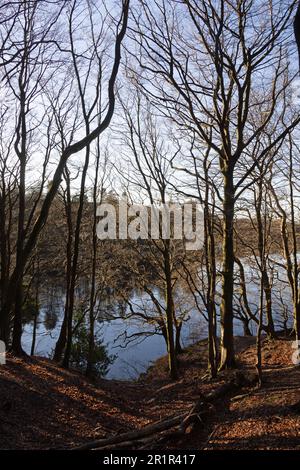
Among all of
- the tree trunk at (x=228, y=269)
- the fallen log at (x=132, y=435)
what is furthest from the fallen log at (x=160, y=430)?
the tree trunk at (x=228, y=269)

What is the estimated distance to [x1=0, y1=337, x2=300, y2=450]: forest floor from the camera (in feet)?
16.8

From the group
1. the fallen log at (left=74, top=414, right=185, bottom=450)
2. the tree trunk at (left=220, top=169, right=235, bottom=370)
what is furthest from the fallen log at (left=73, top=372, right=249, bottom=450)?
the tree trunk at (left=220, top=169, right=235, bottom=370)

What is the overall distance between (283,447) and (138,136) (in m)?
11.0

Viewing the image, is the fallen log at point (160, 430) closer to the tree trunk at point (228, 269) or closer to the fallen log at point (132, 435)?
the fallen log at point (132, 435)

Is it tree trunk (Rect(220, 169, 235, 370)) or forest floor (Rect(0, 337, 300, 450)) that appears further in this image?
tree trunk (Rect(220, 169, 235, 370))

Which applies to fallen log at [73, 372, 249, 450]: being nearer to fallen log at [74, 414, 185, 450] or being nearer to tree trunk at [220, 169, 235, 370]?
fallen log at [74, 414, 185, 450]

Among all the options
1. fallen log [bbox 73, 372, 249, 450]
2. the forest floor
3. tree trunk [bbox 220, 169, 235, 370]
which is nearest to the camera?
the forest floor

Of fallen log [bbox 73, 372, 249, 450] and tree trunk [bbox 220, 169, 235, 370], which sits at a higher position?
tree trunk [bbox 220, 169, 235, 370]

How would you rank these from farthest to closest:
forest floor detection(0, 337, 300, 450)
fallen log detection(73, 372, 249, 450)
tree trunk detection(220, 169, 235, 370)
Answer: tree trunk detection(220, 169, 235, 370)
fallen log detection(73, 372, 249, 450)
forest floor detection(0, 337, 300, 450)

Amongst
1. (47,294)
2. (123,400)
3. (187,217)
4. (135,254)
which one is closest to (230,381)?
(123,400)

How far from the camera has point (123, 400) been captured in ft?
32.1

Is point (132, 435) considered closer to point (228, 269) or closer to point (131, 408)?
point (131, 408)

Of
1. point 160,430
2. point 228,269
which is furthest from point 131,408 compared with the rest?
point 228,269

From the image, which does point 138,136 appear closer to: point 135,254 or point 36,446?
point 135,254
